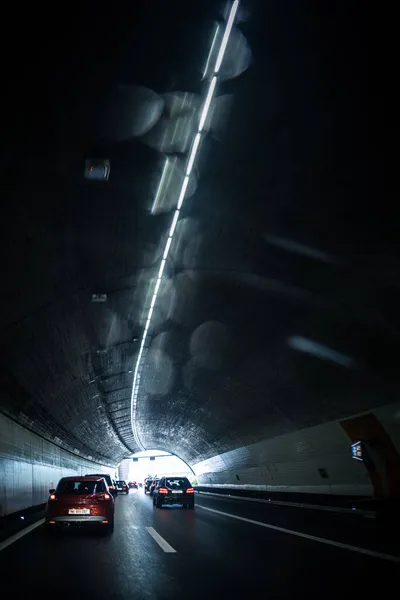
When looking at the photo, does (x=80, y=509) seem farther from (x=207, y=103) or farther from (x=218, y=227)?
(x=207, y=103)

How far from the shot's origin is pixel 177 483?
1109 inches

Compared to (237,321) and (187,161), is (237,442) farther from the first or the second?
(187,161)

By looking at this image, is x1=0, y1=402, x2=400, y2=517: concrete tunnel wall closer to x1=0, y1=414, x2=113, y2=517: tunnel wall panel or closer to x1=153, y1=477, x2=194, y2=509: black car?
x1=0, y1=414, x2=113, y2=517: tunnel wall panel

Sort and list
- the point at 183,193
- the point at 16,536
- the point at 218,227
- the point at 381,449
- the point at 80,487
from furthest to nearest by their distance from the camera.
Result: the point at 381,449 → the point at 80,487 → the point at 16,536 → the point at 218,227 → the point at 183,193

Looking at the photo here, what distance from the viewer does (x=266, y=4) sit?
24.2 feet

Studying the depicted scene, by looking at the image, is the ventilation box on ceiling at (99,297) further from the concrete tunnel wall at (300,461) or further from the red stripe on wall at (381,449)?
the red stripe on wall at (381,449)

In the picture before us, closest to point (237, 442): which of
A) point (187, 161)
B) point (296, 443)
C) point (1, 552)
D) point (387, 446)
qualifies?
point (296, 443)

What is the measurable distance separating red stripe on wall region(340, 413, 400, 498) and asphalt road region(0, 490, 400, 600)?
308cm

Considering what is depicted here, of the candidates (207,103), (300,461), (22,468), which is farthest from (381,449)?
(207,103)

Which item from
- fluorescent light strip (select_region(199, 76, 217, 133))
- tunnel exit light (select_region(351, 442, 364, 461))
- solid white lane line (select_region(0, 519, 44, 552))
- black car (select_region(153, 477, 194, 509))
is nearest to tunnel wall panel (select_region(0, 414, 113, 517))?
solid white lane line (select_region(0, 519, 44, 552))

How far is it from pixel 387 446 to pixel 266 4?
15095 millimetres

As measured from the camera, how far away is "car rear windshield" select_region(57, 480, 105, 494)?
16125mm

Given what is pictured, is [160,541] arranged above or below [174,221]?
below

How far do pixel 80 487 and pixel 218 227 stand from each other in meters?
8.43
